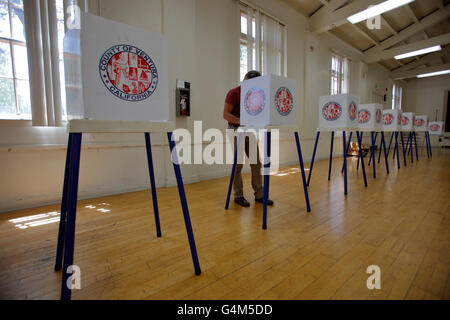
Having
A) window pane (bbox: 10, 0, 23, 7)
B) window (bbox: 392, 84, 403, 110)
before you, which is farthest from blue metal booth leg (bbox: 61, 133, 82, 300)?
window (bbox: 392, 84, 403, 110)

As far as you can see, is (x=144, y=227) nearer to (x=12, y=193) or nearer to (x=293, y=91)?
(x=12, y=193)

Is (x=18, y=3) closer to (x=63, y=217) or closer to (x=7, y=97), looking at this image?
(x=7, y=97)

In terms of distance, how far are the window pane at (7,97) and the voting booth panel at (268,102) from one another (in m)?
2.09

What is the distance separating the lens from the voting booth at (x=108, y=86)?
2.78 feet

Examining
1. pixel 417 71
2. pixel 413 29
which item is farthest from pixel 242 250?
pixel 417 71

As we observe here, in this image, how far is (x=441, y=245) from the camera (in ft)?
4.56

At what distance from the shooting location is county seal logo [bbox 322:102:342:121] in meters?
2.59

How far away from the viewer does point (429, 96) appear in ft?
35.3

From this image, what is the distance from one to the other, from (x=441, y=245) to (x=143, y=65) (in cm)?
196

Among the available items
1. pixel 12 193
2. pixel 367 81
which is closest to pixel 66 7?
pixel 12 193

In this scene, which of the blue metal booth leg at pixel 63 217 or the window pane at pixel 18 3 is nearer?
the blue metal booth leg at pixel 63 217

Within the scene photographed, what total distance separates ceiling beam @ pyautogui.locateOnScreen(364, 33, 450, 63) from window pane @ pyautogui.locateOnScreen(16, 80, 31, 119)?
882 centimetres

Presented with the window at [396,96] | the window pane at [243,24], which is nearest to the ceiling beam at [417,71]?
the window at [396,96]

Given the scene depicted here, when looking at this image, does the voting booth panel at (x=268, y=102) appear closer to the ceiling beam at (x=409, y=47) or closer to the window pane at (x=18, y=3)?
the window pane at (x=18, y=3)
